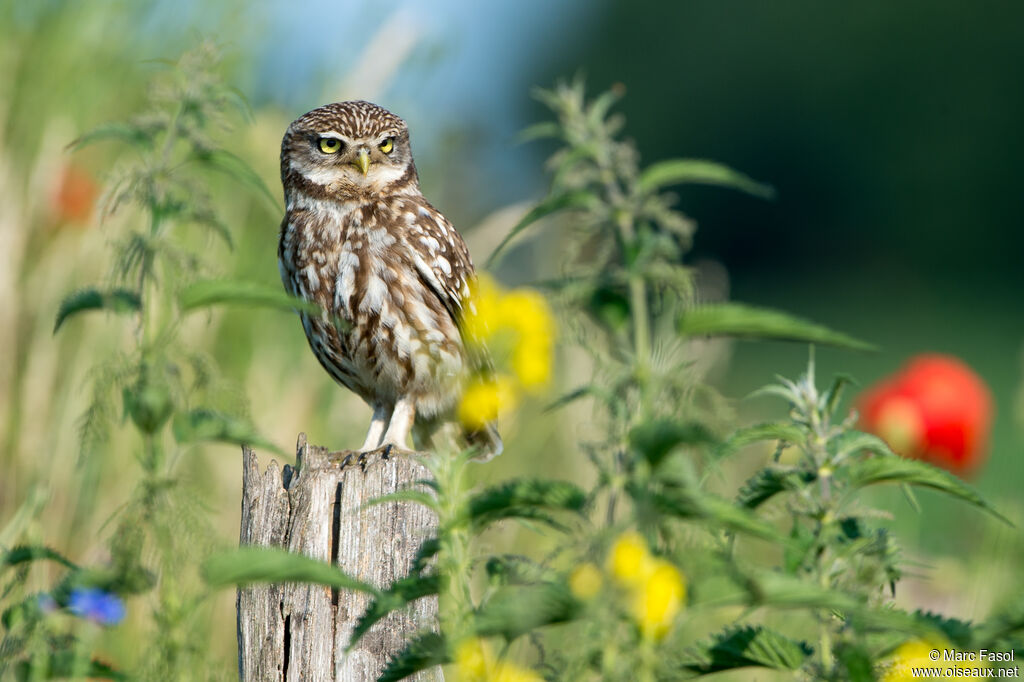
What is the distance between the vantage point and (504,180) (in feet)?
28.8

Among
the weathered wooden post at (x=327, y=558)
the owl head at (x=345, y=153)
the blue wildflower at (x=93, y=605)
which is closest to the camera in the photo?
the blue wildflower at (x=93, y=605)

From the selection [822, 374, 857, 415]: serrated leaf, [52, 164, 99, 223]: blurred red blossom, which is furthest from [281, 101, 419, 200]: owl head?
[822, 374, 857, 415]: serrated leaf

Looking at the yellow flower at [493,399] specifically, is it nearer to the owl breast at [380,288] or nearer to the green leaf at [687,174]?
the green leaf at [687,174]

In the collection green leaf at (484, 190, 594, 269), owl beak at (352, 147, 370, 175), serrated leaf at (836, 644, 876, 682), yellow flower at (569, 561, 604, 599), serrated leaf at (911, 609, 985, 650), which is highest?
owl beak at (352, 147, 370, 175)

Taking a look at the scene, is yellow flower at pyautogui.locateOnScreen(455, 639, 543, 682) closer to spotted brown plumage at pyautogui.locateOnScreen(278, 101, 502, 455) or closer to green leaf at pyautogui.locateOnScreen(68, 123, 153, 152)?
green leaf at pyautogui.locateOnScreen(68, 123, 153, 152)

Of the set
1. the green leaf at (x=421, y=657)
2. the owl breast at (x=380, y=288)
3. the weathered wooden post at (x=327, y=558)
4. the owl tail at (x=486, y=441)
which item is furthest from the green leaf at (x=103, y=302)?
the owl tail at (x=486, y=441)

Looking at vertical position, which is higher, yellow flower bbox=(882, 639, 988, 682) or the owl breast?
the owl breast

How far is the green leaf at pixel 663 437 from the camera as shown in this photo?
1.60 m

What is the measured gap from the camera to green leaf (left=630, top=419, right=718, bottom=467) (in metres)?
1.60

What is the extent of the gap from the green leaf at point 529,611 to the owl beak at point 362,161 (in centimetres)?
279

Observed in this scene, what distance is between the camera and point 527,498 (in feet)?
6.04

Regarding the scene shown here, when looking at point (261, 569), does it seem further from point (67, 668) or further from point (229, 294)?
point (67, 668)

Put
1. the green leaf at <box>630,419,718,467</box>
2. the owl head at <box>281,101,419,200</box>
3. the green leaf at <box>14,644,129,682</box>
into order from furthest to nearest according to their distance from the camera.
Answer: the owl head at <box>281,101,419,200</box> → the green leaf at <box>14,644,129,682</box> → the green leaf at <box>630,419,718,467</box>

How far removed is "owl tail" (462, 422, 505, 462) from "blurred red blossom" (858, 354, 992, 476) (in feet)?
5.01
